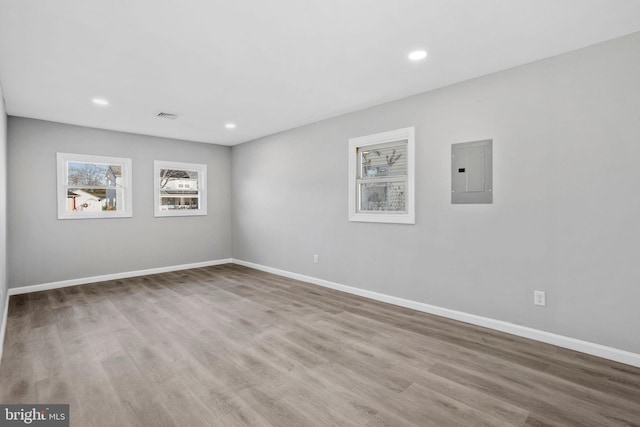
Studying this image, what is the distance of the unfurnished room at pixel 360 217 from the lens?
2162 millimetres

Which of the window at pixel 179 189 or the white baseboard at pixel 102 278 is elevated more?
the window at pixel 179 189

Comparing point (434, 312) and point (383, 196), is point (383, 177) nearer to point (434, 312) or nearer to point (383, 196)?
point (383, 196)

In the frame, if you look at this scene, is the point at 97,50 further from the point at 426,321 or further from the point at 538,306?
the point at 538,306

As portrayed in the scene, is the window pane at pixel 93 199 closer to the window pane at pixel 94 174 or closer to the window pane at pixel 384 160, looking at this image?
the window pane at pixel 94 174

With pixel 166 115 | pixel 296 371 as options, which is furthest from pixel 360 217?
pixel 166 115

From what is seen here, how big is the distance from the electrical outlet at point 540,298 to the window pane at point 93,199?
628 cm

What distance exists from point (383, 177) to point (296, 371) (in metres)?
2.73

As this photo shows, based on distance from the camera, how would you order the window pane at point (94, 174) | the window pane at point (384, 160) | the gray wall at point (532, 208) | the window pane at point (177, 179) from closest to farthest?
the gray wall at point (532, 208), the window pane at point (384, 160), the window pane at point (94, 174), the window pane at point (177, 179)

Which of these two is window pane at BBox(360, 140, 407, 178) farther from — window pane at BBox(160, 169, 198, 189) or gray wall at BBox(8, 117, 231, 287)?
window pane at BBox(160, 169, 198, 189)

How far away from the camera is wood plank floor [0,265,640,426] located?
1.96 meters

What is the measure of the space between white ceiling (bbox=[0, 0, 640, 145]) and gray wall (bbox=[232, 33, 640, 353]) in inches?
10.9

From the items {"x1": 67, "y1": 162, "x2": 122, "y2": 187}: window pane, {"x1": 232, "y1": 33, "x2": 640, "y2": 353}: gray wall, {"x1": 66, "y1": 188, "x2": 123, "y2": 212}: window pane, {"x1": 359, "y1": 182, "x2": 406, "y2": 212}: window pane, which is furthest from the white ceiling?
{"x1": 66, "y1": 188, "x2": 123, "y2": 212}: window pane

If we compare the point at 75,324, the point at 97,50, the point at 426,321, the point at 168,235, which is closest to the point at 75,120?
the point at 168,235

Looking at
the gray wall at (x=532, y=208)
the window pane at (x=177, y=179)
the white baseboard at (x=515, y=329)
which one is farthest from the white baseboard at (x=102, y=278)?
the gray wall at (x=532, y=208)
